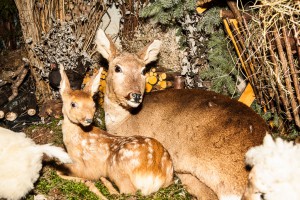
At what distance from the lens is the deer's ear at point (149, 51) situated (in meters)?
5.36

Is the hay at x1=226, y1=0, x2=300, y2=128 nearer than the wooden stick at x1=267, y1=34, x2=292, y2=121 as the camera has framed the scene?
Yes

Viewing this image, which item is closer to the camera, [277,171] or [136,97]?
[277,171]

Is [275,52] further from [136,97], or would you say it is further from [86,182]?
[86,182]

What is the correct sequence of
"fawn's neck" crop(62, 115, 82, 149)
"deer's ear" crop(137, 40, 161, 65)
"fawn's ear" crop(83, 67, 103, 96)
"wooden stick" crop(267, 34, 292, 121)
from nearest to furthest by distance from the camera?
"wooden stick" crop(267, 34, 292, 121), "fawn's neck" crop(62, 115, 82, 149), "fawn's ear" crop(83, 67, 103, 96), "deer's ear" crop(137, 40, 161, 65)

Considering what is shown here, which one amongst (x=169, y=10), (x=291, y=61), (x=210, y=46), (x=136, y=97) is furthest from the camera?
(x=169, y=10)

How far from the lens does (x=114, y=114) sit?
5.25 m

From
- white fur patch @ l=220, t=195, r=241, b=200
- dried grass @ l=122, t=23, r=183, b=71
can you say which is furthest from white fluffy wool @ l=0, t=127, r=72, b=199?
dried grass @ l=122, t=23, r=183, b=71

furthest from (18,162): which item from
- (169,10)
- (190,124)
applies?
(169,10)

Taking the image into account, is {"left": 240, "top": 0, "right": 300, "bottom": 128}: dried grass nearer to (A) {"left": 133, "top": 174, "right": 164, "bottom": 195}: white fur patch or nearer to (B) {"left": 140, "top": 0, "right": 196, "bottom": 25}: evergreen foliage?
(B) {"left": 140, "top": 0, "right": 196, "bottom": 25}: evergreen foliage

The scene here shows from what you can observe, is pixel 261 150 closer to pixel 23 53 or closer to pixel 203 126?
pixel 203 126

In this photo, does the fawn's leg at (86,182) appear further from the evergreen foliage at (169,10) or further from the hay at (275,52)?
the evergreen foliage at (169,10)

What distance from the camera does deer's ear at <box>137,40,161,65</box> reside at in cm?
536

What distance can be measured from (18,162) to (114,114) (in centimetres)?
168

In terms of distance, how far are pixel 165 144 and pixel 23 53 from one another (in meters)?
3.83
